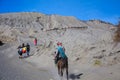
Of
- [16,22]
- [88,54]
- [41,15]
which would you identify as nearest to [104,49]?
[88,54]

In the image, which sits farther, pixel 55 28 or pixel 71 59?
pixel 55 28

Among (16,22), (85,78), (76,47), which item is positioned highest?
(16,22)

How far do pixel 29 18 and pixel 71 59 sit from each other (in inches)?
2636

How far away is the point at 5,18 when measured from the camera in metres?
80.8

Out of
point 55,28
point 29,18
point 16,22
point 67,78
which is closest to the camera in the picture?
point 67,78

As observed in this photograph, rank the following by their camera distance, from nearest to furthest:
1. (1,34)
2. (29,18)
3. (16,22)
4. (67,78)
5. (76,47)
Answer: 1. (67,78)
2. (76,47)
3. (1,34)
4. (16,22)
5. (29,18)

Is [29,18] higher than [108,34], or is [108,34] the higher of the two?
[29,18]

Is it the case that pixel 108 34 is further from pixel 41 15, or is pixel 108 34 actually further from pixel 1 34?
pixel 41 15

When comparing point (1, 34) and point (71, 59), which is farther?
point (1, 34)

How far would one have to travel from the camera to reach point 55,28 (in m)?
72.1

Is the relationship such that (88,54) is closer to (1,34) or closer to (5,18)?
(1,34)

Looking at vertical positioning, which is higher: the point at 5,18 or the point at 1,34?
the point at 5,18

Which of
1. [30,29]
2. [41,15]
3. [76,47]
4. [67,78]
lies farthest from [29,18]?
[67,78]

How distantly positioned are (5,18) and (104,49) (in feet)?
224
